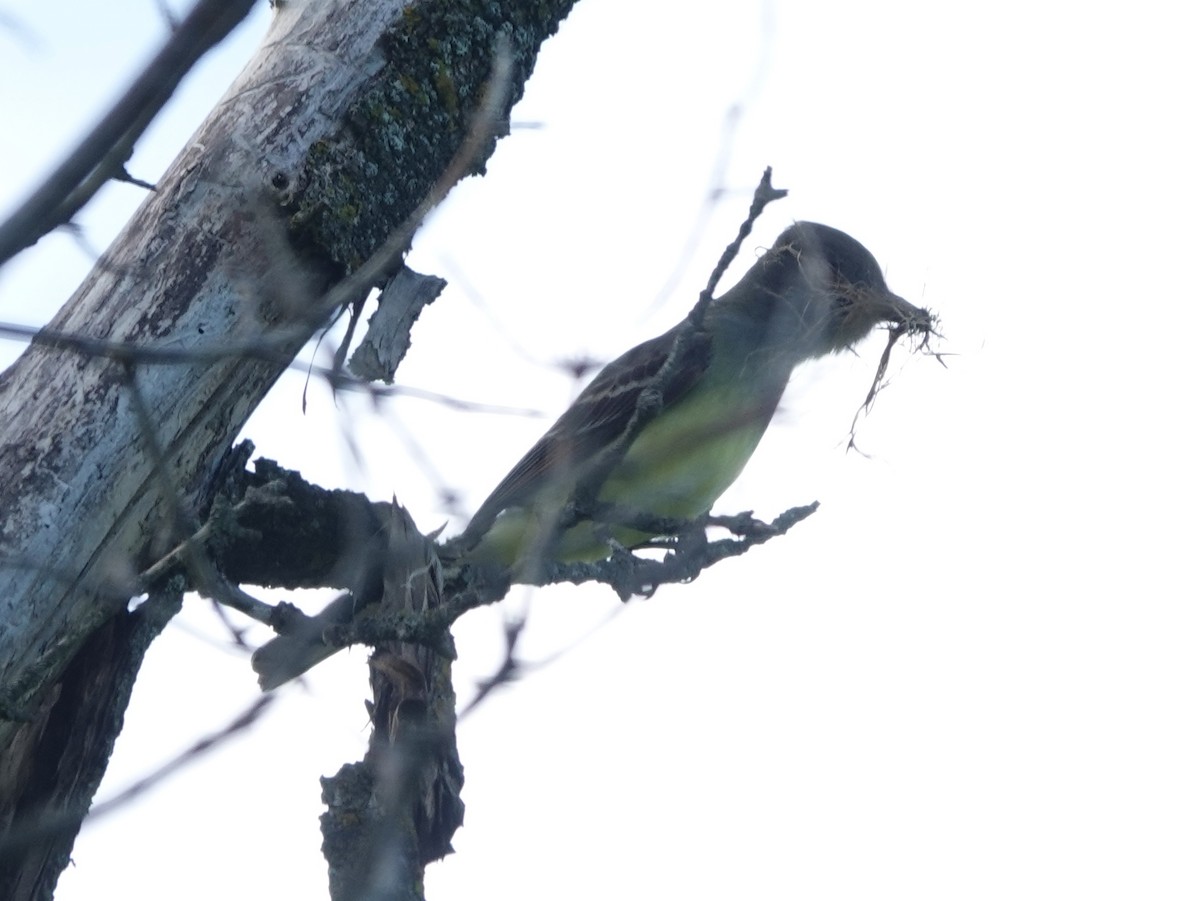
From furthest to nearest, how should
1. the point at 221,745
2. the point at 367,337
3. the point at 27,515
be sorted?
the point at 367,337 < the point at 27,515 < the point at 221,745

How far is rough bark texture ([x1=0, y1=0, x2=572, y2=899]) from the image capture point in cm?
375

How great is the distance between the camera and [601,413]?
6.36m

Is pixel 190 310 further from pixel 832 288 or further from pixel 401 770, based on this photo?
pixel 832 288

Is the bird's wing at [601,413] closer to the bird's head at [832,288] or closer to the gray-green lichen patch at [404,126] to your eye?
the bird's head at [832,288]

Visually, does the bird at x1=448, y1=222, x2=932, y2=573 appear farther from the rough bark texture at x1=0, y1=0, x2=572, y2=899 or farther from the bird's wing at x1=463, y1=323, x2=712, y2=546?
the rough bark texture at x1=0, y1=0, x2=572, y2=899

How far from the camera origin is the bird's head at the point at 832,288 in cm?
574

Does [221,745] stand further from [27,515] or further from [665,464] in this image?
[665,464]

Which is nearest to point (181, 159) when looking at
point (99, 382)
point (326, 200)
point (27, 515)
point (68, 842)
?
point (326, 200)

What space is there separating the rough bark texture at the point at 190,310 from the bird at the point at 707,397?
3.21ft

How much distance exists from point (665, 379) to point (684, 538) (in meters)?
0.66

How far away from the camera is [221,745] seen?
2.33m

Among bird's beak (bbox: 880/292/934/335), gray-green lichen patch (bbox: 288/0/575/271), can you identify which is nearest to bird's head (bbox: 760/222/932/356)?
bird's beak (bbox: 880/292/934/335)

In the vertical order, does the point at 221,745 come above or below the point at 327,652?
below

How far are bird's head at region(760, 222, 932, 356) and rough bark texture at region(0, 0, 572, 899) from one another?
1.69m
